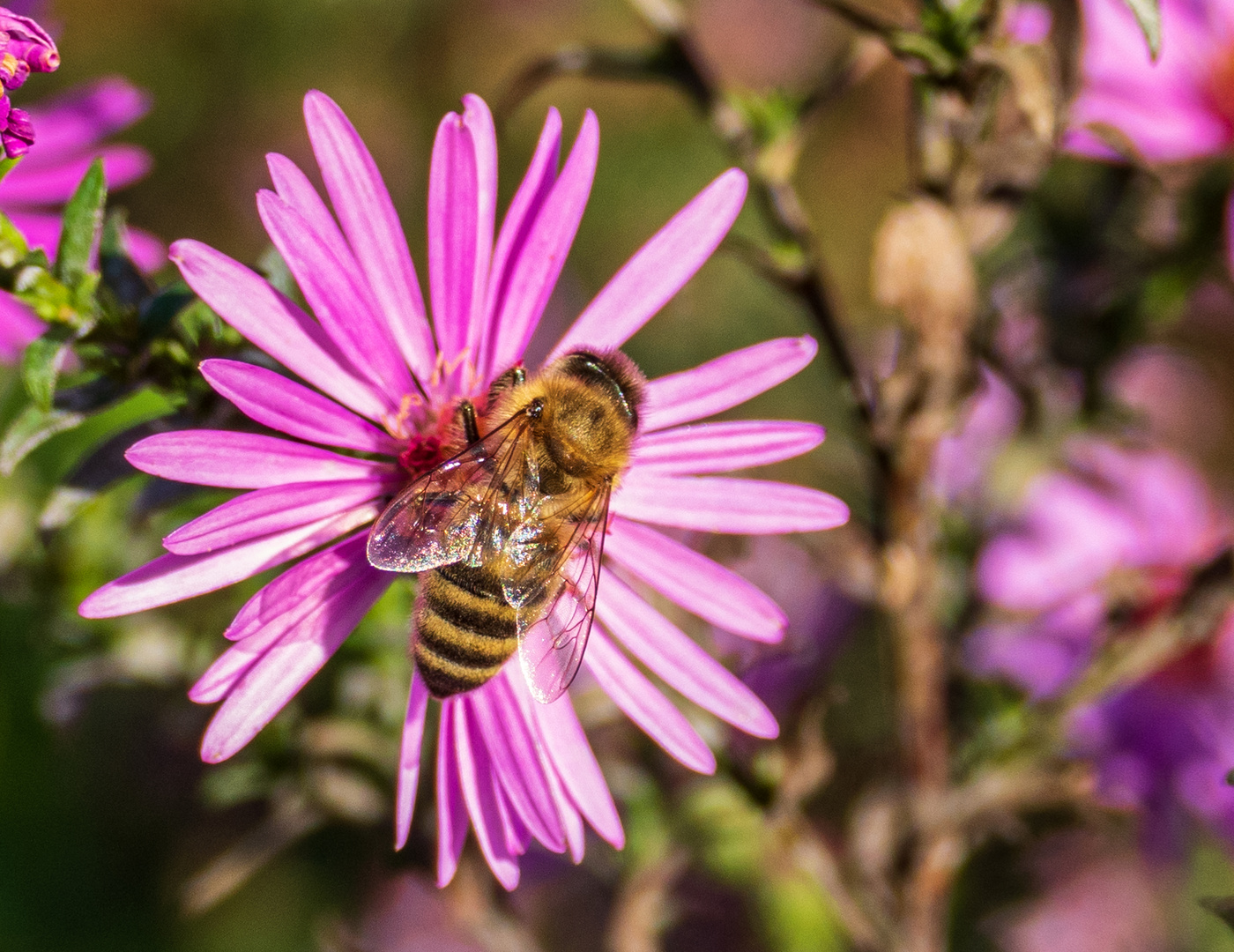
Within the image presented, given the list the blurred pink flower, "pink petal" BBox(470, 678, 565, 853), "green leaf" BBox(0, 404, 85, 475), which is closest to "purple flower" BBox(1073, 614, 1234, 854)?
the blurred pink flower

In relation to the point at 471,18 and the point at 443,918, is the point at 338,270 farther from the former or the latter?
the point at 471,18

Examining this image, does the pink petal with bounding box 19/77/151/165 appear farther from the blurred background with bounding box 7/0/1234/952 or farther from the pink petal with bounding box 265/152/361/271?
the pink petal with bounding box 265/152/361/271

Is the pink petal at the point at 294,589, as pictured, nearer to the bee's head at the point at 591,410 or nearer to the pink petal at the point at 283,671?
the pink petal at the point at 283,671

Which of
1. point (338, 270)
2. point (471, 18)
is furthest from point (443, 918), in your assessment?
point (471, 18)

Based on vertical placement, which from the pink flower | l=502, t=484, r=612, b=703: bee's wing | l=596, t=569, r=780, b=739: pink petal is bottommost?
the pink flower

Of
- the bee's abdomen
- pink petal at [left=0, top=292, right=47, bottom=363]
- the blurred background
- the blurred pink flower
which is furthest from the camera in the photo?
the blurred pink flower

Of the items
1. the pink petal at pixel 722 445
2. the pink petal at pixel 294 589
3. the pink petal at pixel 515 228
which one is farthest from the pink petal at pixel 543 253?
the pink petal at pixel 294 589

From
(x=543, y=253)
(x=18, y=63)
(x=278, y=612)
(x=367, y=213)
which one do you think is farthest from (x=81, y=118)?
(x=278, y=612)
